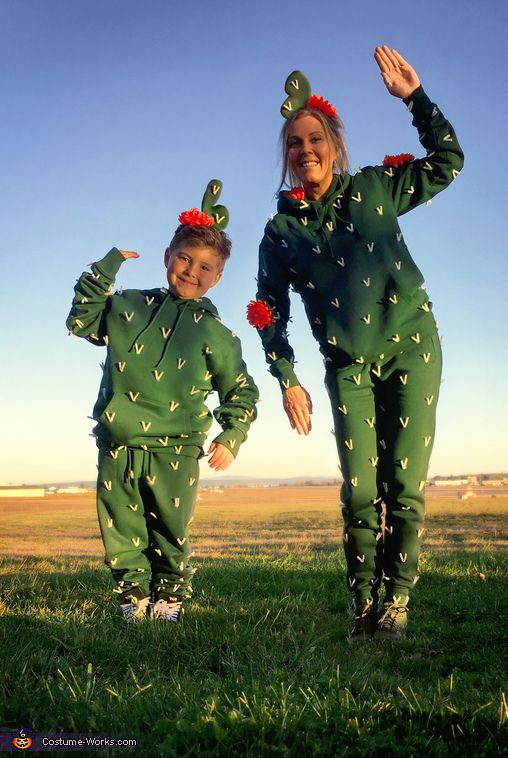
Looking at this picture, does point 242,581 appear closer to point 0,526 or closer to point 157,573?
point 157,573

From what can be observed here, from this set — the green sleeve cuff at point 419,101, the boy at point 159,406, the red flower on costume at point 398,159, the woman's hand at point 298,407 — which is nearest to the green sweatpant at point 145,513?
the boy at point 159,406

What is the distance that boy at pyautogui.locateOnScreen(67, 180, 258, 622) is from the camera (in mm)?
4176

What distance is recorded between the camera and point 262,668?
2996 millimetres

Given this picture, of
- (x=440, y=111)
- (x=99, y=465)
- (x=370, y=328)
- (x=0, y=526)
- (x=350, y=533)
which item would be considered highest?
(x=440, y=111)

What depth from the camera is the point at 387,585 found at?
13.0 ft

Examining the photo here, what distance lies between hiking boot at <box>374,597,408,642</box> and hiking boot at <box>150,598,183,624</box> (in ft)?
3.87

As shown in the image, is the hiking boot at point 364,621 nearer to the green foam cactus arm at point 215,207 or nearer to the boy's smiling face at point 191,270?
the boy's smiling face at point 191,270

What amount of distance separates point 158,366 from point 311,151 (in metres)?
1.56

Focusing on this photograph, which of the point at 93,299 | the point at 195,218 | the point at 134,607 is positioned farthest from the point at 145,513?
the point at 195,218

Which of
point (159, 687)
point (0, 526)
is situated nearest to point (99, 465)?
point (159, 687)

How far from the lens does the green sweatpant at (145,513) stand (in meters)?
4.20

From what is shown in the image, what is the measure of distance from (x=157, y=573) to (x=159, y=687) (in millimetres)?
1717

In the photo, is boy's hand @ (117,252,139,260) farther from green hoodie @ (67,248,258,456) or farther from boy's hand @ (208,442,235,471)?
boy's hand @ (208,442,235,471)

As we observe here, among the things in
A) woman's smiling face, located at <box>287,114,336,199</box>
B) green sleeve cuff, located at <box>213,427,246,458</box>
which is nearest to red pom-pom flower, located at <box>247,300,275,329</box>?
green sleeve cuff, located at <box>213,427,246,458</box>
